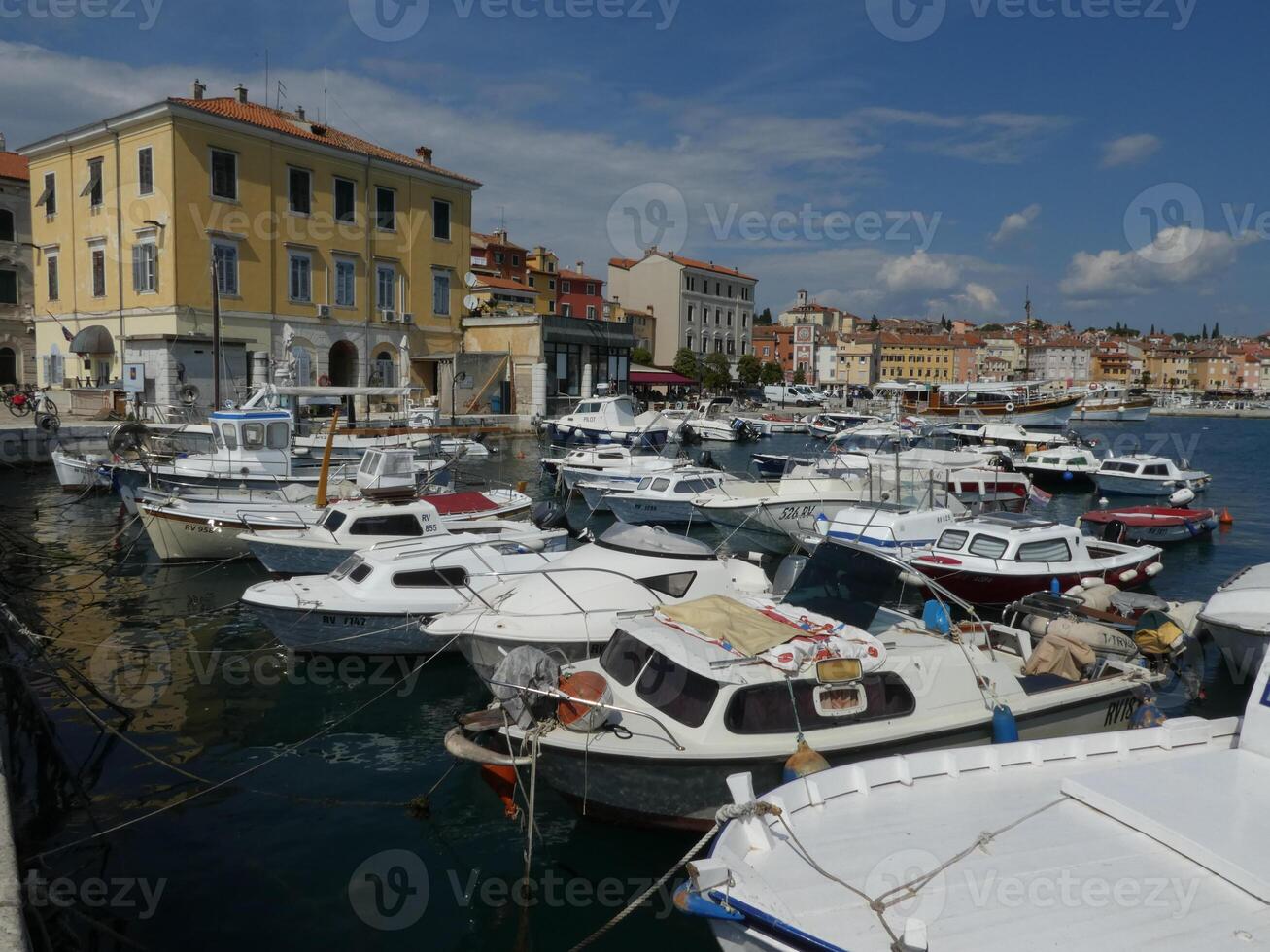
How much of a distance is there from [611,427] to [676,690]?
1332 inches

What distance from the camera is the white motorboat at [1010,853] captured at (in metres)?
4.93

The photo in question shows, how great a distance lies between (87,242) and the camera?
41688 millimetres

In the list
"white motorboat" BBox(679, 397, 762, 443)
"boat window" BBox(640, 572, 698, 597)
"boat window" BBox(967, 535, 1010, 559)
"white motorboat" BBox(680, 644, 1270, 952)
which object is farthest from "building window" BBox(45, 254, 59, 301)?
"white motorboat" BBox(680, 644, 1270, 952)

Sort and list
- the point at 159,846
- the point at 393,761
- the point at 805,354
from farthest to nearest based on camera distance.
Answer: the point at 805,354 < the point at 393,761 < the point at 159,846

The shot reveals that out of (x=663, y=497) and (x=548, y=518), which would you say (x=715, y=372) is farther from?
(x=548, y=518)

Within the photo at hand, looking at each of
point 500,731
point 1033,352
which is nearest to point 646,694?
point 500,731

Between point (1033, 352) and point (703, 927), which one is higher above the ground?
point (1033, 352)

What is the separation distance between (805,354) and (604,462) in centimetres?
9232

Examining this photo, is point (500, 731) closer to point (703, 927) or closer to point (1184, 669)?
point (703, 927)

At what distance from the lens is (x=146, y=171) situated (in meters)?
38.5

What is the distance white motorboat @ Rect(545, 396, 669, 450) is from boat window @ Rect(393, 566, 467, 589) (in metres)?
27.2

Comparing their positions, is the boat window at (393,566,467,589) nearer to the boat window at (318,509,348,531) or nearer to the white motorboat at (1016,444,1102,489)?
the boat window at (318,509,348,531)

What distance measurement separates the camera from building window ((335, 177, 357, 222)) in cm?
4406

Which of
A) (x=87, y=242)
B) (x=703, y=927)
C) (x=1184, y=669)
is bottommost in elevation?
(x=703, y=927)
